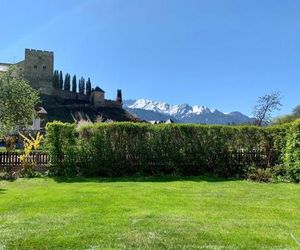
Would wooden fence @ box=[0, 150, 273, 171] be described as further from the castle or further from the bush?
the castle

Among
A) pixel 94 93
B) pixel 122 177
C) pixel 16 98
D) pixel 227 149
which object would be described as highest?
pixel 94 93

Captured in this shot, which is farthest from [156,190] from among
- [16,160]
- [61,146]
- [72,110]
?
[72,110]

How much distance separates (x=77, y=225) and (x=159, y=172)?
33.8ft

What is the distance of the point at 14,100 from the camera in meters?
36.6

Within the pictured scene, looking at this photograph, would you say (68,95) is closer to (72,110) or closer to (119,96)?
(72,110)

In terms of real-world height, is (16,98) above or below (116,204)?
above

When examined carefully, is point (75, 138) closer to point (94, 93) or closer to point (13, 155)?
point (13, 155)

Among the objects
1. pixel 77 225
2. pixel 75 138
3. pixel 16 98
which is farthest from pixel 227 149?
pixel 16 98

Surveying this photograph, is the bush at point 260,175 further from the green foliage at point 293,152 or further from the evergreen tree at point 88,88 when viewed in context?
the evergreen tree at point 88,88

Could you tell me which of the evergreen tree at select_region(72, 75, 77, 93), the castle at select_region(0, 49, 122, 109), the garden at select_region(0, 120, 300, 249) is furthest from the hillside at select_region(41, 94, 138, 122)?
the garden at select_region(0, 120, 300, 249)

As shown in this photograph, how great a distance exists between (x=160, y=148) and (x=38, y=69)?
3616 inches

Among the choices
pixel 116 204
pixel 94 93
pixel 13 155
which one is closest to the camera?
pixel 116 204

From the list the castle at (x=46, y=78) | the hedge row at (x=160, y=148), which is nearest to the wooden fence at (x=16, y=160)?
the hedge row at (x=160, y=148)

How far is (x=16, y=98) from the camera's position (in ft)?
121
